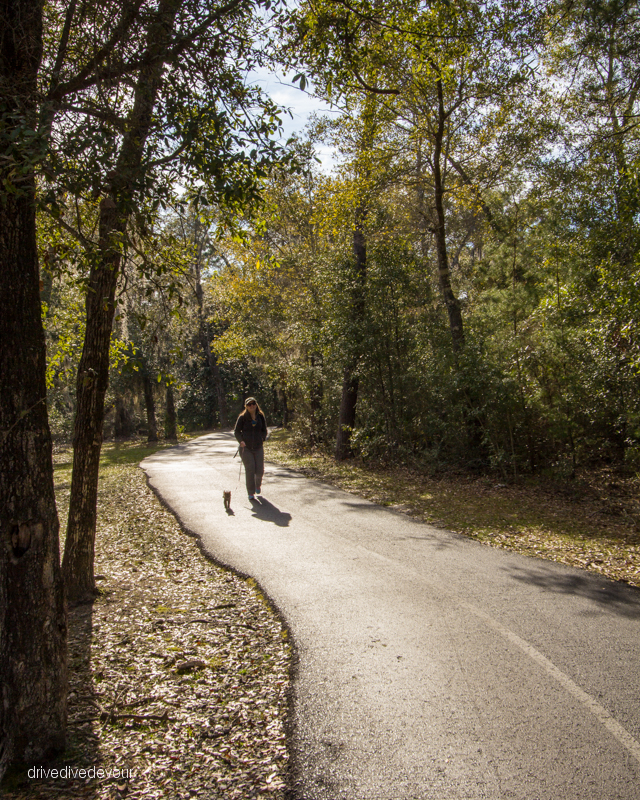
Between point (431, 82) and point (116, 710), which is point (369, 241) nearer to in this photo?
point (431, 82)

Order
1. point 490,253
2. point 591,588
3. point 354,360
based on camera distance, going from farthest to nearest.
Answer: point 490,253, point 354,360, point 591,588

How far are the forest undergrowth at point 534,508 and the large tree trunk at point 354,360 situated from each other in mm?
3104

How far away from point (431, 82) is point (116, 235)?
1311cm

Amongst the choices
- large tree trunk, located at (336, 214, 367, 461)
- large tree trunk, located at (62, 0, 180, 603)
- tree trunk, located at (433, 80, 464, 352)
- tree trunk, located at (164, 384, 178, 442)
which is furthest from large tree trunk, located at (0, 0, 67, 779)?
tree trunk, located at (164, 384, 178, 442)

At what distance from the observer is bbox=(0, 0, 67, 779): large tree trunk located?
3607mm

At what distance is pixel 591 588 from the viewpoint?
6.42 metres

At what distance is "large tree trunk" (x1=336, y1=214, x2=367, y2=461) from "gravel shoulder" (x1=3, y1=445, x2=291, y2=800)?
10.7 meters

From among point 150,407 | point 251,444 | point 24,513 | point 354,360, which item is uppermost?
point 354,360

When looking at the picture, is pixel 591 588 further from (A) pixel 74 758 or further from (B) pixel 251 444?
(B) pixel 251 444

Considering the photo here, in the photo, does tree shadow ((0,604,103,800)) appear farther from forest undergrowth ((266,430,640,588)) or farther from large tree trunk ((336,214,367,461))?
large tree trunk ((336,214,367,461))

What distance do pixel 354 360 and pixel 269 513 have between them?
7.89 m

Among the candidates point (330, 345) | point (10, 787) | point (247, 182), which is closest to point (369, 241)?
point (330, 345)

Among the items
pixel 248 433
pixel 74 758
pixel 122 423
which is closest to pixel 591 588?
pixel 74 758

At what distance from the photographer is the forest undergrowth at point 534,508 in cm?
821
